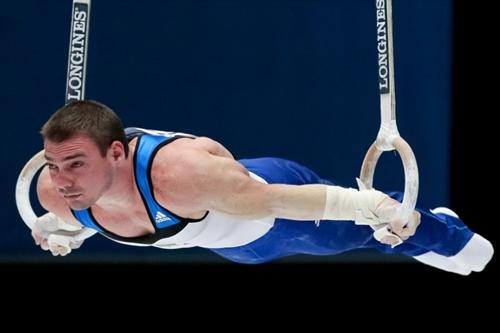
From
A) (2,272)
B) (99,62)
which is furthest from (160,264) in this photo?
(99,62)

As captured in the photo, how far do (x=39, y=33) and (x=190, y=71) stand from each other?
85 centimetres

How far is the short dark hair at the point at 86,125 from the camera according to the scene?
3.21 meters

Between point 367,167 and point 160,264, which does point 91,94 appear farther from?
point 367,167

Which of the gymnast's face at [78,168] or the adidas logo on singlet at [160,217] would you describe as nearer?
the gymnast's face at [78,168]

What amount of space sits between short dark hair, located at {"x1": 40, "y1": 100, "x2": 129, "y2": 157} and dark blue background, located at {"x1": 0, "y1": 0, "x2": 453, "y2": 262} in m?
2.08

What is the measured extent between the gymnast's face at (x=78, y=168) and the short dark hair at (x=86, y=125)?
2cm

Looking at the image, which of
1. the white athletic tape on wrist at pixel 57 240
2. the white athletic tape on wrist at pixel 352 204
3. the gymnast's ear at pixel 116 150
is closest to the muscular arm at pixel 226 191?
the white athletic tape on wrist at pixel 352 204

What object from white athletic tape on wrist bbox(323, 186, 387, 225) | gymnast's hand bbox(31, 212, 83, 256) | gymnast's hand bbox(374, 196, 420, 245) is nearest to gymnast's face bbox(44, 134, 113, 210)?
gymnast's hand bbox(31, 212, 83, 256)

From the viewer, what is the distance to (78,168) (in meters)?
3.22

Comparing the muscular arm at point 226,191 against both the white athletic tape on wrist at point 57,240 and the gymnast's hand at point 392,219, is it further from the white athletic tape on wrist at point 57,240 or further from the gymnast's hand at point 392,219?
the white athletic tape on wrist at point 57,240

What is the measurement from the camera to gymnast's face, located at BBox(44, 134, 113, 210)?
319 cm

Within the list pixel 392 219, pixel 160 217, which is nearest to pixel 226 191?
pixel 160 217

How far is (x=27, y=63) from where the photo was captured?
17.6 feet

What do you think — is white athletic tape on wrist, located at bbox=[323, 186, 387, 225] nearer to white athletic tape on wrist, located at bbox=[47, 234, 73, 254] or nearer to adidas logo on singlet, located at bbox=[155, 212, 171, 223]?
adidas logo on singlet, located at bbox=[155, 212, 171, 223]
